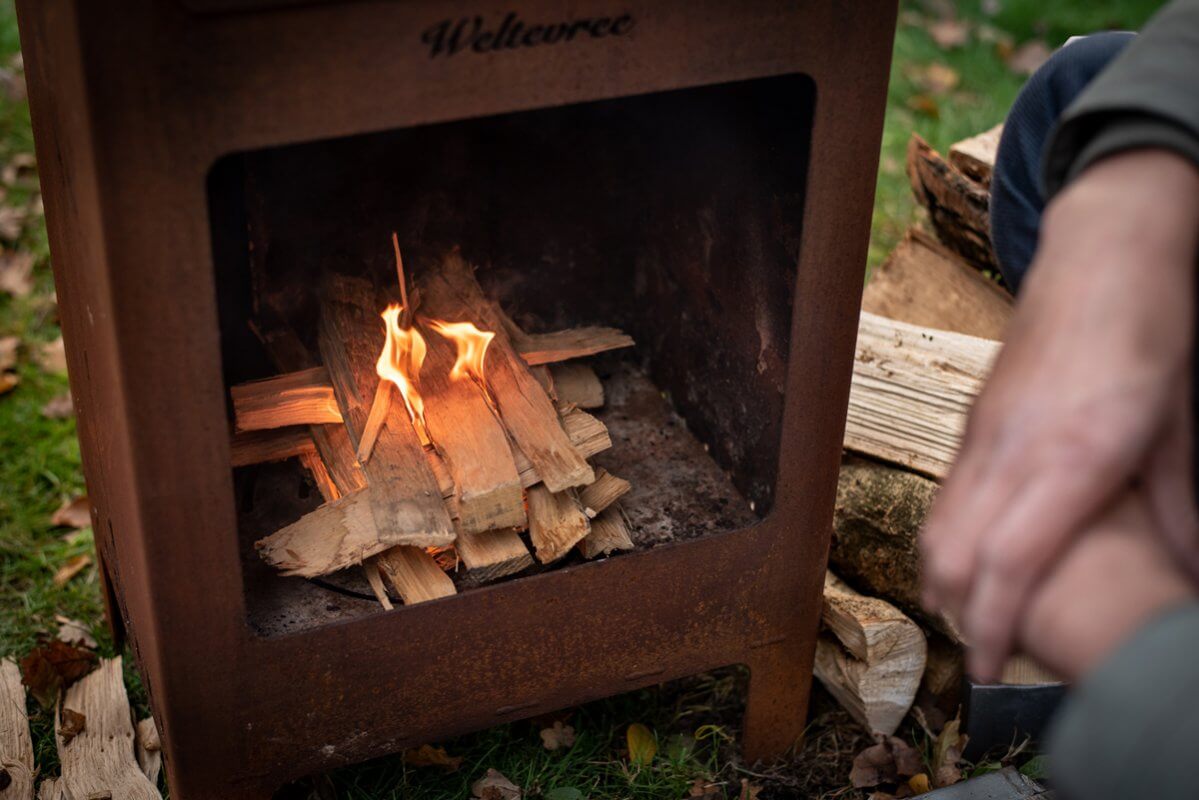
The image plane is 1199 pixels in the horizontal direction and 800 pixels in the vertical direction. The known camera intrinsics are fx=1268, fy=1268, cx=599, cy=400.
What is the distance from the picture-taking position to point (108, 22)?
4.17ft

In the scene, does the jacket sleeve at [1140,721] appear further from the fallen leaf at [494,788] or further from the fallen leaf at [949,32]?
the fallen leaf at [949,32]

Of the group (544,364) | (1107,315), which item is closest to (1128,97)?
(1107,315)

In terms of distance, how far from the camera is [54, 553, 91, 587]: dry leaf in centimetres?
256

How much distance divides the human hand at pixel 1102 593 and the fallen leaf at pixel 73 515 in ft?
7.38

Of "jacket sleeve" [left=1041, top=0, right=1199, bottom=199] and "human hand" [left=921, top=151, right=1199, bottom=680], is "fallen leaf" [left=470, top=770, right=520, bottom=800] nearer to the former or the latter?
"human hand" [left=921, top=151, right=1199, bottom=680]

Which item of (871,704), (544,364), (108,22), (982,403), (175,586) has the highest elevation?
(108,22)

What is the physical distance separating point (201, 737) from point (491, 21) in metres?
1.04

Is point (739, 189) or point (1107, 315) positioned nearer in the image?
point (1107, 315)

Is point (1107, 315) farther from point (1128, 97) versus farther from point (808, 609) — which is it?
point (808, 609)

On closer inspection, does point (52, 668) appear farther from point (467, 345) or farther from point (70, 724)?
point (467, 345)

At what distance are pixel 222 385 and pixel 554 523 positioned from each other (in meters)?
0.59

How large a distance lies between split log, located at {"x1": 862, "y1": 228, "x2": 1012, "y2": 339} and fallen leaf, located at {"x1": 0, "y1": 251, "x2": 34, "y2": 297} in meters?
2.23

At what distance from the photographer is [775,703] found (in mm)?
2135

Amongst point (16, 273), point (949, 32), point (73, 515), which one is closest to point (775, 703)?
point (73, 515)
